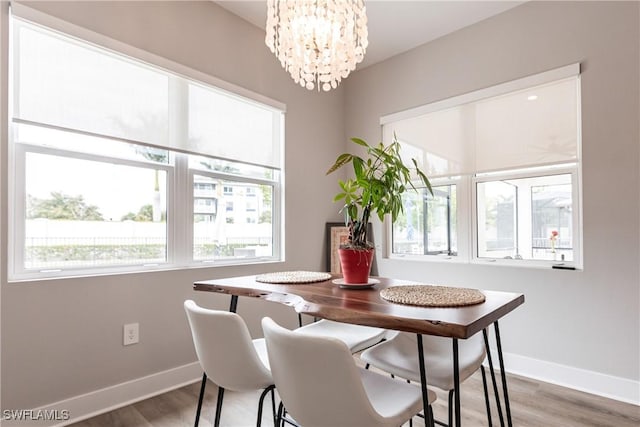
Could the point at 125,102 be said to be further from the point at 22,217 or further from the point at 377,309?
the point at 377,309

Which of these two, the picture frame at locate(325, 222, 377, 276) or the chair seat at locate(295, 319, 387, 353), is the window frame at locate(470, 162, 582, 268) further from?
the chair seat at locate(295, 319, 387, 353)

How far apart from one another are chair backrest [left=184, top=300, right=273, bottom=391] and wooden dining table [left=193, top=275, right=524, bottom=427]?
0.22 m

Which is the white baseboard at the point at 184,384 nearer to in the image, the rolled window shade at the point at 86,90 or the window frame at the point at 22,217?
the window frame at the point at 22,217

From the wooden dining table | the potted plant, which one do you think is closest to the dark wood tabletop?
the wooden dining table

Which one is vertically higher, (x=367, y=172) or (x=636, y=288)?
(x=367, y=172)

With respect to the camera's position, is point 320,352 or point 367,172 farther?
point 367,172

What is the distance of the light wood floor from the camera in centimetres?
199

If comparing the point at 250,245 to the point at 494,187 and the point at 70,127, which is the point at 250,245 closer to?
the point at 70,127

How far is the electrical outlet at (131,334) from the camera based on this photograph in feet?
7.20

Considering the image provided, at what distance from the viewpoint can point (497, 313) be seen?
117cm

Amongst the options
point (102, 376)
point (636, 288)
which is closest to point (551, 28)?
point (636, 288)

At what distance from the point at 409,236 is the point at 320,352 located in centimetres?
266

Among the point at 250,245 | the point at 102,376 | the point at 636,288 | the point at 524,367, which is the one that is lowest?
the point at 524,367

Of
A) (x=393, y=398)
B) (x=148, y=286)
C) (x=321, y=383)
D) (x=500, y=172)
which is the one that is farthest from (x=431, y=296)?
(x=500, y=172)
